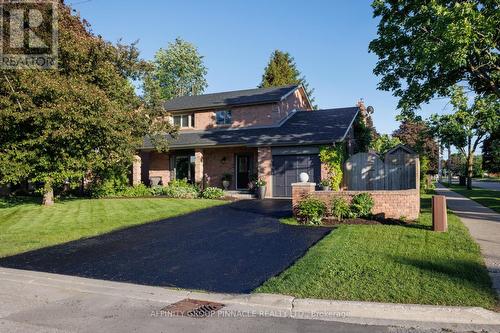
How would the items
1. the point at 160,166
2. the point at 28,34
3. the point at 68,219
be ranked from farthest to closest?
1. the point at 160,166
2. the point at 28,34
3. the point at 68,219

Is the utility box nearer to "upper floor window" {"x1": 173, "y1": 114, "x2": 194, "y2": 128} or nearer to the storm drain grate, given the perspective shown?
the storm drain grate

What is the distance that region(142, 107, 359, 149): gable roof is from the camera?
20984mm

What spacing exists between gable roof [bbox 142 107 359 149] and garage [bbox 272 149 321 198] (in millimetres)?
816

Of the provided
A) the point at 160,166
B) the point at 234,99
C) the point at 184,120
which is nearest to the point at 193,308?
the point at 234,99

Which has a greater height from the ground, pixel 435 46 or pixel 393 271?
pixel 435 46

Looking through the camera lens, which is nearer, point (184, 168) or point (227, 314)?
point (227, 314)

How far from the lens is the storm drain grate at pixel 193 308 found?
4988 millimetres

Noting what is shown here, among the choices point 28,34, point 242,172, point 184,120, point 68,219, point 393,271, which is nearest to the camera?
point 393,271

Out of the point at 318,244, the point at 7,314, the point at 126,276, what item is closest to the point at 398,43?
the point at 318,244

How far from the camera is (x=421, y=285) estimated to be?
18.4 ft

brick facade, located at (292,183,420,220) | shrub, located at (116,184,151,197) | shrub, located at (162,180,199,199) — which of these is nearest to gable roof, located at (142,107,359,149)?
shrub, located at (162,180,199,199)

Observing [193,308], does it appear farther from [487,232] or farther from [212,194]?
[212,194]

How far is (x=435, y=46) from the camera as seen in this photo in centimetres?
1173

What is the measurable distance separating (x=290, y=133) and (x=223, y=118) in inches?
235
